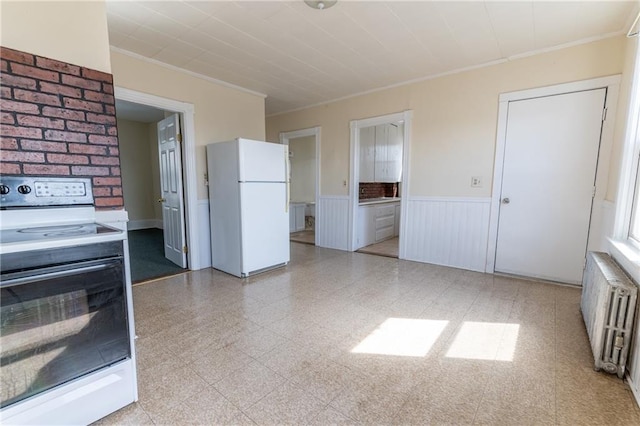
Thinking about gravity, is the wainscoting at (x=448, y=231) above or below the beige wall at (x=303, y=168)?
below

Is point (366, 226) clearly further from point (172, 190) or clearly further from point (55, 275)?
point (55, 275)

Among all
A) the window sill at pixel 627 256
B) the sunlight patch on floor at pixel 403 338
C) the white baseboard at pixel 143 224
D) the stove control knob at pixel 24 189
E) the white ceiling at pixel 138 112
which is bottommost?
the sunlight patch on floor at pixel 403 338

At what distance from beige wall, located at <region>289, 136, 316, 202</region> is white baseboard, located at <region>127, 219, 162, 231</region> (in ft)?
10.9

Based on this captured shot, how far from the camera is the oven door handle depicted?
1077 mm

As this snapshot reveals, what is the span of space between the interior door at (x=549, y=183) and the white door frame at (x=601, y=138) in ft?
0.13

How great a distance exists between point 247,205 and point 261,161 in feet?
1.81

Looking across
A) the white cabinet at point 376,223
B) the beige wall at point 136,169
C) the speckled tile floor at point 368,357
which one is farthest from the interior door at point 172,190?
the beige wall at point 136,169

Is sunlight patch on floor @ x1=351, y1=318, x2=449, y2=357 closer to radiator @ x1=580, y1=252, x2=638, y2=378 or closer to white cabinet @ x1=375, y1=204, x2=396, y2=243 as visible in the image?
radiator @ x1=580, y1=252, x2=638, y2=378

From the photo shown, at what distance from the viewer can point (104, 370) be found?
1347 mm

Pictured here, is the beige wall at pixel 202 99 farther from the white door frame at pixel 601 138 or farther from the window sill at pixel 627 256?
the window sill at pixel 627 256

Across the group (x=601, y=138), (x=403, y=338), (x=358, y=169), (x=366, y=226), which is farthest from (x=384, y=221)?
(x=403, y=338)

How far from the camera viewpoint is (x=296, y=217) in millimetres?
6566

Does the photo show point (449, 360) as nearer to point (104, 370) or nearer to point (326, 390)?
point (326, 390)

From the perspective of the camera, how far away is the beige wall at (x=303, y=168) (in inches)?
275
